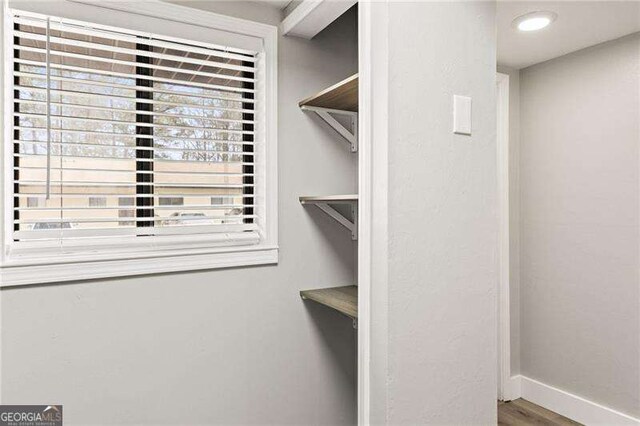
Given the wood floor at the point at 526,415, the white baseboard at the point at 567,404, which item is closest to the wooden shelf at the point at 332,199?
the wood floor at the point at 526,415

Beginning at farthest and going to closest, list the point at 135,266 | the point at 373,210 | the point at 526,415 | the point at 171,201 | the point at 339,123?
the point at 526,415 → the point at 339,123 → the point at 171,201 → the point at 135,266 → the point at 373,210

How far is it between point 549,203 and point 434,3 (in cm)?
162

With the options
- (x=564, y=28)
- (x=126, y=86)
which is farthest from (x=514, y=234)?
(x=126, y=86)

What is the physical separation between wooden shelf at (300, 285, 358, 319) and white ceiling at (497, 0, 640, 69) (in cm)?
143

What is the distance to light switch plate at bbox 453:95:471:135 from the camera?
149 cm

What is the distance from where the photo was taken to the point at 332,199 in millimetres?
1774

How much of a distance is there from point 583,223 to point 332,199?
5.07ft

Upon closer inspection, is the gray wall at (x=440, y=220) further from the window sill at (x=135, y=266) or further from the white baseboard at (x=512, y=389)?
the white baseboard at (x=512, y=389)

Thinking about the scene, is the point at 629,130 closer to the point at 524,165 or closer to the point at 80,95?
the point at 524,165

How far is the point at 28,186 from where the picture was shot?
5.30ft

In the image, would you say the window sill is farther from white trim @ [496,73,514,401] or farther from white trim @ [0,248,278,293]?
white trim @ [496,73,514,401]

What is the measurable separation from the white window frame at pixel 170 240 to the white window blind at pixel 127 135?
34 mm

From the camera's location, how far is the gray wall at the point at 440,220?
1389 millimetres

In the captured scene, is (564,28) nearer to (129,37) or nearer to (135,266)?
(129,37)
